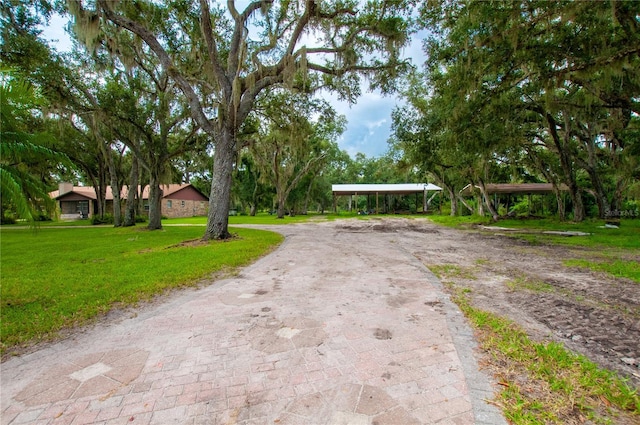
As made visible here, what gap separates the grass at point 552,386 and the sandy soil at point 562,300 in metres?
0.23

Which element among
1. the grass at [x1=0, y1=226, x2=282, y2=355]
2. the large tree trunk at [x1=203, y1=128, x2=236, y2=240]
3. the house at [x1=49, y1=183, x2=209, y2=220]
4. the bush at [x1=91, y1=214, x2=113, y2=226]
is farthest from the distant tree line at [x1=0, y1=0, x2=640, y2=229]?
the house at [x1=49, y1=183, x2=209, y2=220]

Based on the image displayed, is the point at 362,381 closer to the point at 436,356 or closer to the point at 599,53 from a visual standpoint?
the point at 436,356

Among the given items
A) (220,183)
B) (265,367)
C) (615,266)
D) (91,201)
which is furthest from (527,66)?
(91,201)

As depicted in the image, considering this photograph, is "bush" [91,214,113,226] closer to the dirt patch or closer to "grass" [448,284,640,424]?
the dirt patch

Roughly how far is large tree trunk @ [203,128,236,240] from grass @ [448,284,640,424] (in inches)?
327

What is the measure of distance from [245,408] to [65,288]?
4.08m

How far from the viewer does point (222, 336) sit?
8.63 feet

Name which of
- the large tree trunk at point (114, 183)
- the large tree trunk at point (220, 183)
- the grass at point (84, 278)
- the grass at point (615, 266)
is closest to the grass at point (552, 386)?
the grass at point (615, 266)

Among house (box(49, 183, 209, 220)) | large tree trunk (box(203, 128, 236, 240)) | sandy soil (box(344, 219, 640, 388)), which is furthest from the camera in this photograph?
house (box(49, 183, 209, 220))

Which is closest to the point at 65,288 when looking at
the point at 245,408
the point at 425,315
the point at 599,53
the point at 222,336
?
the point at 222,336

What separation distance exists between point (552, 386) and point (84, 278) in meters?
6.03

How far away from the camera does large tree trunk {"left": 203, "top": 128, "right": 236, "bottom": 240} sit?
30.3ft

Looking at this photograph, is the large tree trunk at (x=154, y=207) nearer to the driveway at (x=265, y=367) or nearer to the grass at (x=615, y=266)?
the driveway at (x=265, y=367)

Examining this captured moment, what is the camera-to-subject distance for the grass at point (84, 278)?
3.08 metres
